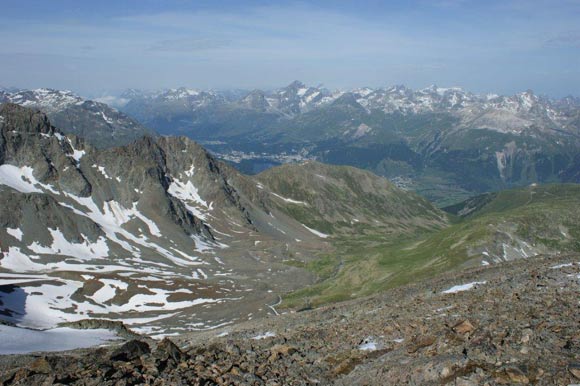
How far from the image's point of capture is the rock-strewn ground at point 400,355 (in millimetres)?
21859

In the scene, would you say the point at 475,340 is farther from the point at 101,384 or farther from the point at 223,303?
the point at 223,303

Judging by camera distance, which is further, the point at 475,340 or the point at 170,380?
the point at 475,340

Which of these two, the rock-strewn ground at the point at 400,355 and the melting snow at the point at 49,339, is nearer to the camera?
the rock-strewn ground at the point at 400,355

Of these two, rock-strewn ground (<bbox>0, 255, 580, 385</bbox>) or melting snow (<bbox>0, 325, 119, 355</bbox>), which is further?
melting snow (<bbox>0, 325, 119, 355</bbox>)

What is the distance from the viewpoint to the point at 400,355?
2650cm

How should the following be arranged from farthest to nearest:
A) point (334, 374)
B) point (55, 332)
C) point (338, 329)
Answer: point (55, 332) → point (338, 329) → point (334, 374)

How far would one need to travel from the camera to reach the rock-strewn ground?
2186cm

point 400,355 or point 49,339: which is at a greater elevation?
point 400,355

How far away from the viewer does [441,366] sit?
876 inches

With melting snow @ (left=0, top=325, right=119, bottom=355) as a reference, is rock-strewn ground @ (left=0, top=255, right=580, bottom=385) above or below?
above

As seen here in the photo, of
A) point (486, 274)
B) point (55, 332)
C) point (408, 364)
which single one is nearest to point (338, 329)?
point (408, 364)

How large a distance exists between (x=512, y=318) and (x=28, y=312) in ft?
451

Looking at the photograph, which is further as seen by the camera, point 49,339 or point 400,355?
point 49,339

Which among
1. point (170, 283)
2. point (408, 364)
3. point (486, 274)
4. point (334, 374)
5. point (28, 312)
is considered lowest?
point (170, 283)
